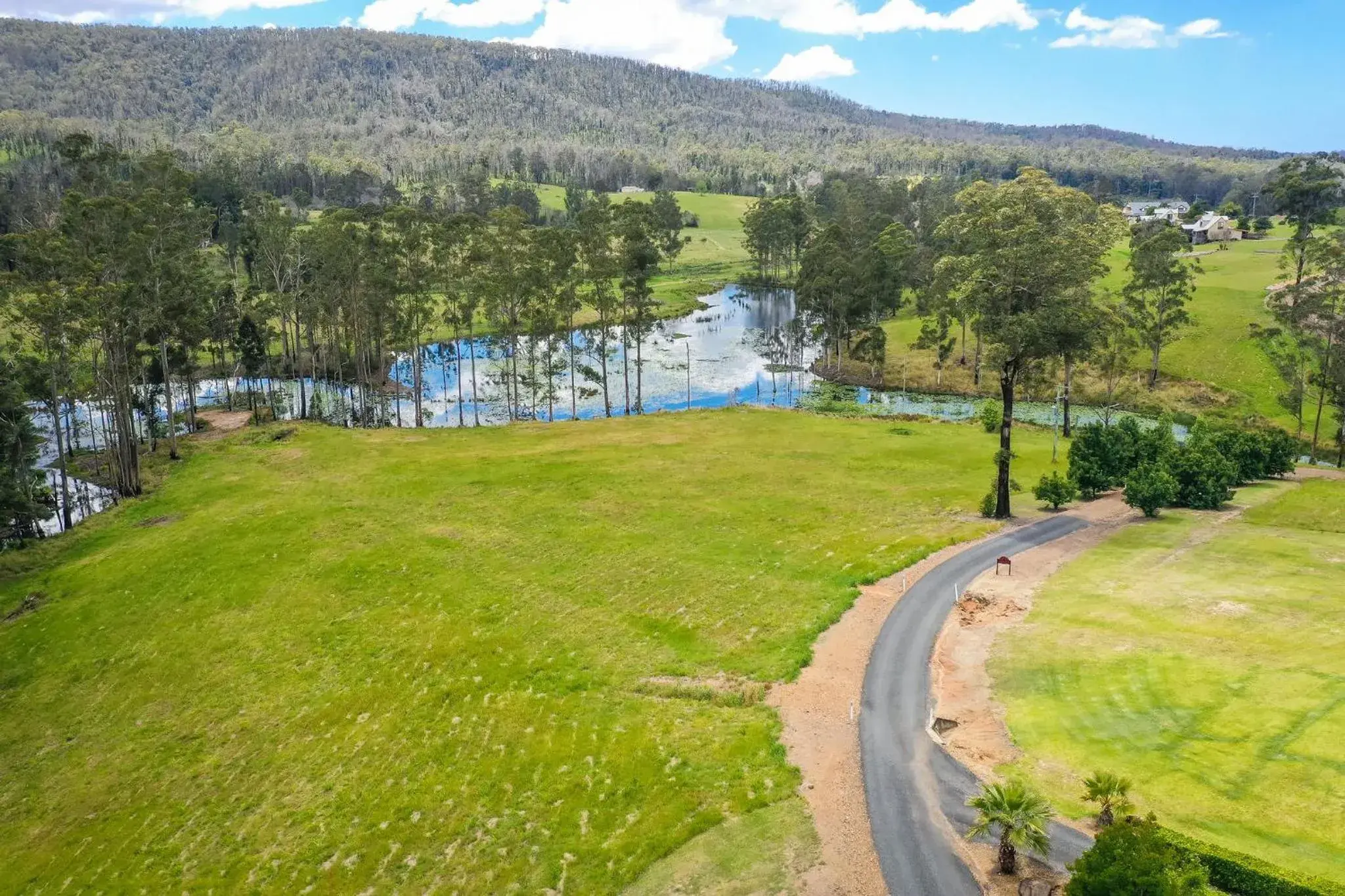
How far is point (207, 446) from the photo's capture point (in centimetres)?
8312

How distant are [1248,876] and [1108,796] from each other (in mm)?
4204

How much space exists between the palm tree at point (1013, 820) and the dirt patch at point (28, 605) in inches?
2179

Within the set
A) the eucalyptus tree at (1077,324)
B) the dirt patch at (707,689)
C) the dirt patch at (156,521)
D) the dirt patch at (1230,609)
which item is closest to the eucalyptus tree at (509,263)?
the dirt patch at (156,521)

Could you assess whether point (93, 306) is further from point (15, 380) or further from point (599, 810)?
point (599, 810)

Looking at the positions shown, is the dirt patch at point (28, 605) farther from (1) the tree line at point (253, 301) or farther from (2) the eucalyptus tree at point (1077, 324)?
(2) the eucalyptus tree at point (1077, 324)

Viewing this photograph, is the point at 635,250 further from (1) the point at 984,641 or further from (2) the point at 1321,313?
(2) the point at 1321,313

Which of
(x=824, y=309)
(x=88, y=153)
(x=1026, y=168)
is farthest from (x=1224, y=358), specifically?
(x=88, y=153)

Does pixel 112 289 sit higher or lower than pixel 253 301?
higher

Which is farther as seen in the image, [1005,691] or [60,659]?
[60,659]

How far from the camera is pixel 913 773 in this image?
97.7 ft

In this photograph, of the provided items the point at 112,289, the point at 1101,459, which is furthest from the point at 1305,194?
the point at 112,289

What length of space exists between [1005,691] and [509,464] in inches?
1941

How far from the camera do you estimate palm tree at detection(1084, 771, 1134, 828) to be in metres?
24.8

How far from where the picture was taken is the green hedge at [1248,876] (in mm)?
20656
